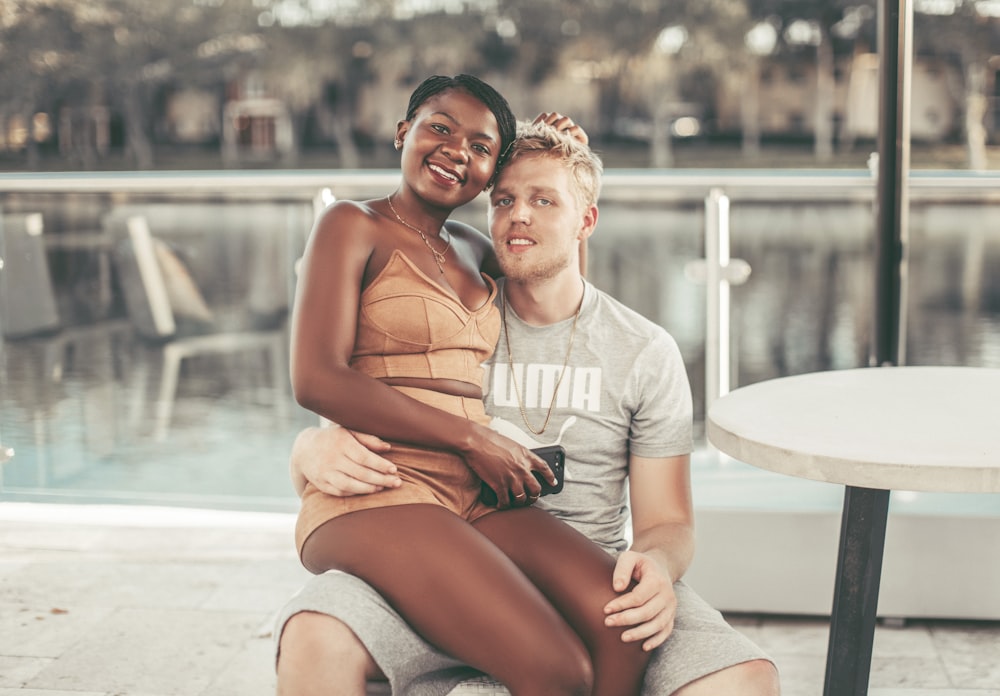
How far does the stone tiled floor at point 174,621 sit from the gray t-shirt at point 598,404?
88 centimetres

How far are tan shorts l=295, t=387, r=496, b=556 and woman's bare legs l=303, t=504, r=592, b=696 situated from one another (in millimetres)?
32

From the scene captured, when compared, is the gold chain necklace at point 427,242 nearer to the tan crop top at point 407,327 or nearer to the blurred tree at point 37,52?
the tan crop top at point 407,327

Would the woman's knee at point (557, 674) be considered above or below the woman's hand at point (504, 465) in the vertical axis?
below

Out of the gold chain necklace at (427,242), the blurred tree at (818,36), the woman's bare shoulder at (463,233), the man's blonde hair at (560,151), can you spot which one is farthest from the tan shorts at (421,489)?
the blurred tree at (818,36)

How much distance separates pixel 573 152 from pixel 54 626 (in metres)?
1.92

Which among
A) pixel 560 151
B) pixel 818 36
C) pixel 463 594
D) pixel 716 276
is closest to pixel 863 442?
pixel 463 594

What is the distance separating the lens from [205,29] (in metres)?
44.7

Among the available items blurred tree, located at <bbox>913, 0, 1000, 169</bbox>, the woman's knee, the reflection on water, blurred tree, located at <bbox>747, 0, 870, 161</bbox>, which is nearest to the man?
the woman's knee

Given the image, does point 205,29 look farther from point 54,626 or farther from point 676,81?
point 54,626

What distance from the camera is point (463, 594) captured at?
5.39 ft

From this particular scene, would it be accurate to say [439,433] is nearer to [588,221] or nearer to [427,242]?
[427,242]

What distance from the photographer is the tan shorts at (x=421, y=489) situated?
1780 mm

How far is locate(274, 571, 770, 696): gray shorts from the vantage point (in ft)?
5.37

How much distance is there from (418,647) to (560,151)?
35.1 inches
